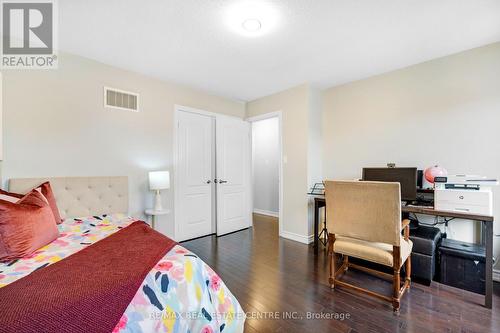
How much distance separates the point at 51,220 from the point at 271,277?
203 cm

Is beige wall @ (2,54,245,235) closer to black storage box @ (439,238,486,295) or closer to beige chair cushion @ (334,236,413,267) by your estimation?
beige chair cushion @ (334,236,413,267)

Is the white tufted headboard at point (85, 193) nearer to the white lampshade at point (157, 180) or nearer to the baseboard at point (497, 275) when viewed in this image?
the white lampshade at point (157, 180)

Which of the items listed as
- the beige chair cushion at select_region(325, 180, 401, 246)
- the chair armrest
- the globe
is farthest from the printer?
the beige chair cushion at select_region(325, 180, 401, 246)

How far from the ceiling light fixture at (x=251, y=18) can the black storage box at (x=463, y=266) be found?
2744 mm

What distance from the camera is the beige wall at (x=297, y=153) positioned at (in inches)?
137

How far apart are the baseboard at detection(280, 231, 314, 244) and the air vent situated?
9.60 ft

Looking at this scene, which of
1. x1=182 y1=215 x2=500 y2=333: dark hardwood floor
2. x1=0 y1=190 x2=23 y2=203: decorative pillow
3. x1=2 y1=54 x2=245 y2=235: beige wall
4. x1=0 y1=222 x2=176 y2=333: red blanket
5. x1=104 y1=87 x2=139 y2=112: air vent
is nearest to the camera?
x1=0 y1=222 x2=176 y2=333: red blanket

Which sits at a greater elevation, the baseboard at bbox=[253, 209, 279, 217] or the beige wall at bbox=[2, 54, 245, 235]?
the beige wall at bbox=[2, 54, 245, 235]

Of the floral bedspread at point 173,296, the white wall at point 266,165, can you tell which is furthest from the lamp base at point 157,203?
the white wall at point 266,165

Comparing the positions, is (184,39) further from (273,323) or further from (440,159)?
(440,159)

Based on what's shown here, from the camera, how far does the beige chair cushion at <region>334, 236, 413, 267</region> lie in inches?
74.3

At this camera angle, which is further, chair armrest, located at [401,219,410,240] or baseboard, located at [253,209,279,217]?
baseboard, located at [253,209,279,217]

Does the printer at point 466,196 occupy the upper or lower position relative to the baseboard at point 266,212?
upper

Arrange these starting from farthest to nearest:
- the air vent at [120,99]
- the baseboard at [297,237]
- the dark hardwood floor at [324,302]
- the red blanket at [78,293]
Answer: the baseboard at [297,237]
the air vent at [120,99]
the dark hardwood floor at [324,302]
the red blanket at [78,293]
